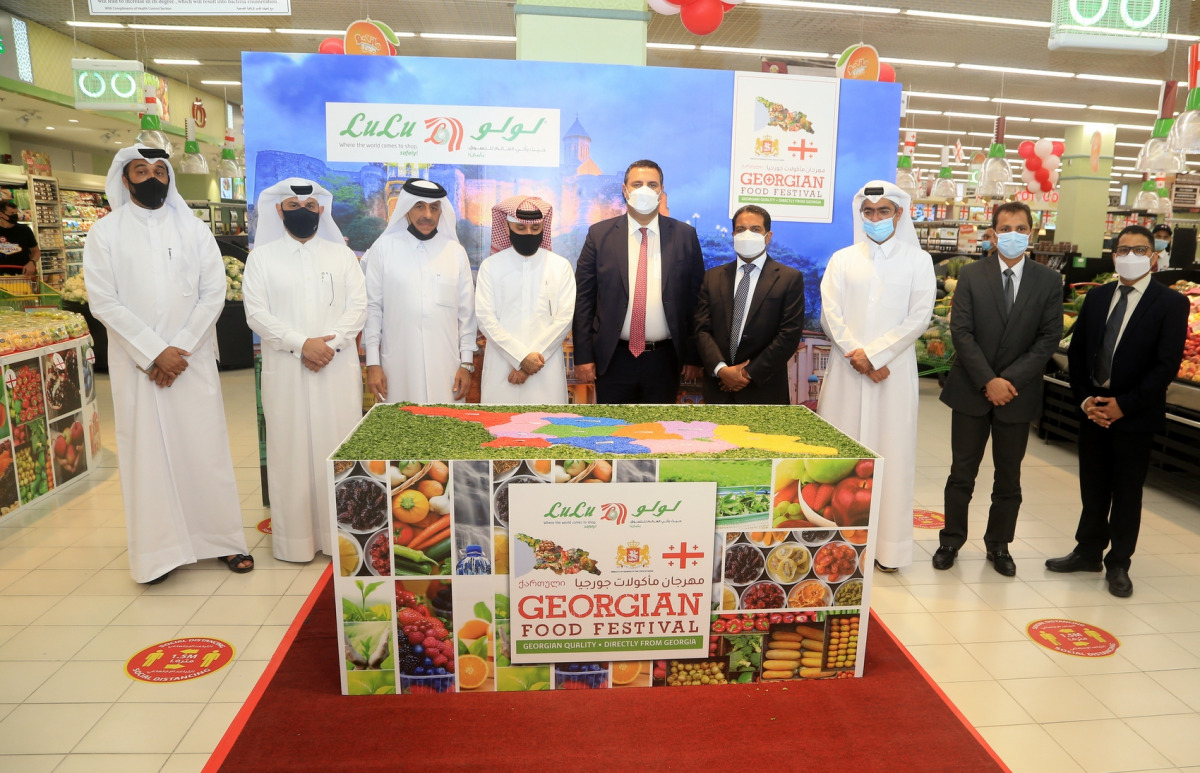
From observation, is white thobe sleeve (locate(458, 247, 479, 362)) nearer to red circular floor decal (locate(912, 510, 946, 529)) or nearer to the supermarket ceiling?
red circular floor decal (locate(912, 510, 946, 529))

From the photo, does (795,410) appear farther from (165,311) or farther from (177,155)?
(177,155)

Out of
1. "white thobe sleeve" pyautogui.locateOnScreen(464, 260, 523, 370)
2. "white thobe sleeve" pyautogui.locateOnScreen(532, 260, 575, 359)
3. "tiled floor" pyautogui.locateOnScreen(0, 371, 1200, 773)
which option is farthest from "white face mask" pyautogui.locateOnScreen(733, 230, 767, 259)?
"tiled floor" pyautogui.locateOnScreen(0, 371, 1200, 773)

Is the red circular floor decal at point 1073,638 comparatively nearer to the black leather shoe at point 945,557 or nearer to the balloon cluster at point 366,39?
the black leather shoe at point 945,557

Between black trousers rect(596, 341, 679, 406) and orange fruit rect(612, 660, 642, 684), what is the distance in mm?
1799

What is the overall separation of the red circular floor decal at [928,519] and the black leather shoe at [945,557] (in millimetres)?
640

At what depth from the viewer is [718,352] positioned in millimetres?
4074

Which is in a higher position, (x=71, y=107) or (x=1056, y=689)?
(x=71, y=107)

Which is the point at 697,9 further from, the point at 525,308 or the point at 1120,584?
the point at 1120,584

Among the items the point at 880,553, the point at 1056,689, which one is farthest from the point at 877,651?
the point at 880,553

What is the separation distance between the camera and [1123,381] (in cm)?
358

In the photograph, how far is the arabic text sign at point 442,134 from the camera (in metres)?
4.57

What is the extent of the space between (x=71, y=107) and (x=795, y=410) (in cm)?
1208

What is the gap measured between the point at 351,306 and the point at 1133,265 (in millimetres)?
3612

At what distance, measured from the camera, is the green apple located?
266 cm
